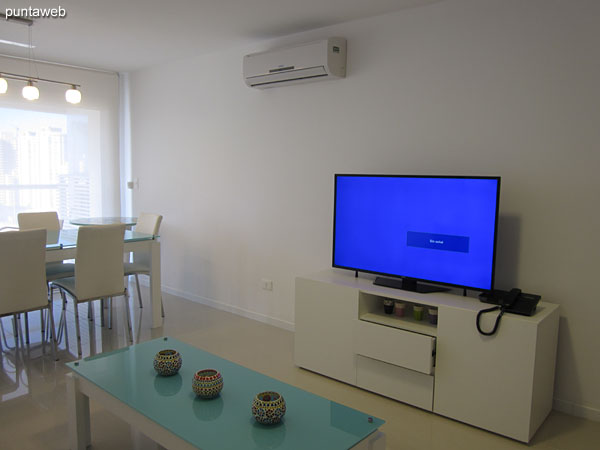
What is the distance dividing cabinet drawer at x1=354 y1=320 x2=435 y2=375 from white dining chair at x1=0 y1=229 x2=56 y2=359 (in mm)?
2233

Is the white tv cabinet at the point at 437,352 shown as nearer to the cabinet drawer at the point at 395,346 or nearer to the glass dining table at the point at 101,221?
the cabinet drawer at the point at 395,346

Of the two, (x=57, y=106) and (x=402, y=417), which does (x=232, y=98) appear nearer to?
(x=57, y=106)

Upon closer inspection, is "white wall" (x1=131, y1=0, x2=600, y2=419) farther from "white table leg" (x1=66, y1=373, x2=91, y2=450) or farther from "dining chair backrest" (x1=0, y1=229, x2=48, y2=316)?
"white table leg" (x1=66, y1=373, x2=91, y2=450)

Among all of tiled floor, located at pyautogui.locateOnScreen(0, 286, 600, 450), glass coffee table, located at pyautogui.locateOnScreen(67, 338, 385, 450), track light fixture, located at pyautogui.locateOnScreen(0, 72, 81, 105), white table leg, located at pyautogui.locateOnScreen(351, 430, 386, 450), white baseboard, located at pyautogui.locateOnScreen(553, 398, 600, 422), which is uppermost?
track light fixture, located at pyautogui.locateOnScreen(0, 72, 81, 105)

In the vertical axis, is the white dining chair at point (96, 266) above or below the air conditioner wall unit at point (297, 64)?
below

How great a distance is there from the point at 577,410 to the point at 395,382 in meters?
1.07

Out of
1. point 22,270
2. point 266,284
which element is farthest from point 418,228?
point 22,270

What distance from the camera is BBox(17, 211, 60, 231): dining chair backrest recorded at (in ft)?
15.3

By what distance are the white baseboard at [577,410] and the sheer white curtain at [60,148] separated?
17.2 ft

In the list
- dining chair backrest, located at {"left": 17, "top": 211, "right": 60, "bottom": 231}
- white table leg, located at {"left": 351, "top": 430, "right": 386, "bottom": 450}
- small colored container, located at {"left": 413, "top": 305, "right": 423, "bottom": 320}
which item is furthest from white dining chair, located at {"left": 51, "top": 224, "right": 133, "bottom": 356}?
white table leg, located at {"left": 351, "top": 430, "right": 386, "bottom": 450}

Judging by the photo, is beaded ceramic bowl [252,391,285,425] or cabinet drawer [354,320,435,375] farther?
cabinet drawer [354,320,435,375]

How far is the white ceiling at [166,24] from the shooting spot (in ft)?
11.2

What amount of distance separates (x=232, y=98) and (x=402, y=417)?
3228mm

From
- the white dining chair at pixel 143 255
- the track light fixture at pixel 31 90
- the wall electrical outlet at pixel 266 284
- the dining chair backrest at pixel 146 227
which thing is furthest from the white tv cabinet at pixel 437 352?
the track light fixture at pixel 31 90
